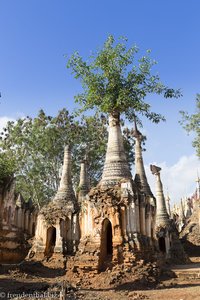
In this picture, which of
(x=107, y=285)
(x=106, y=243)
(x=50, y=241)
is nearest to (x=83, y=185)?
(x=50, y=241)

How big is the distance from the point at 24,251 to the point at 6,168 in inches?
364

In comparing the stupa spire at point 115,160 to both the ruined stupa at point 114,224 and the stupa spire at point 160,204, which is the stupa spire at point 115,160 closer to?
the ruined stupa at point 114,224

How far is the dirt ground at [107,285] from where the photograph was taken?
1031cm

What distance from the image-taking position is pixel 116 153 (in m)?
17.5

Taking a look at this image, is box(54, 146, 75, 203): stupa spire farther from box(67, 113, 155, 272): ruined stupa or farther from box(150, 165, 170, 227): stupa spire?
box(150, 165, 170, 227): stupa spire

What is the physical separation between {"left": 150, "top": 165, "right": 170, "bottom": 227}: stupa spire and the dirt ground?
10748 millimetres

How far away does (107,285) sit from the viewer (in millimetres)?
12617

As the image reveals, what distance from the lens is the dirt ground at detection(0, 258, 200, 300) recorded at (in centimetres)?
1031

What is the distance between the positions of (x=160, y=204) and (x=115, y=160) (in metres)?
10.9

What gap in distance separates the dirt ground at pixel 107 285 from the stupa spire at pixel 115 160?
4806 millimetres

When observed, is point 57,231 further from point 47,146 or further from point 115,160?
point 47,146

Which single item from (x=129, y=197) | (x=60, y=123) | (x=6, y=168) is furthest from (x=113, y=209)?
(x=60, y=123)

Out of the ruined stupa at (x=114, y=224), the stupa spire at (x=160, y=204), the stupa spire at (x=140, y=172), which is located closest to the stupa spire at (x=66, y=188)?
the ruined stupa at (x=114, y=224)

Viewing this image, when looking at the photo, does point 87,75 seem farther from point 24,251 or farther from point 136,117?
Answer: point 24,251
